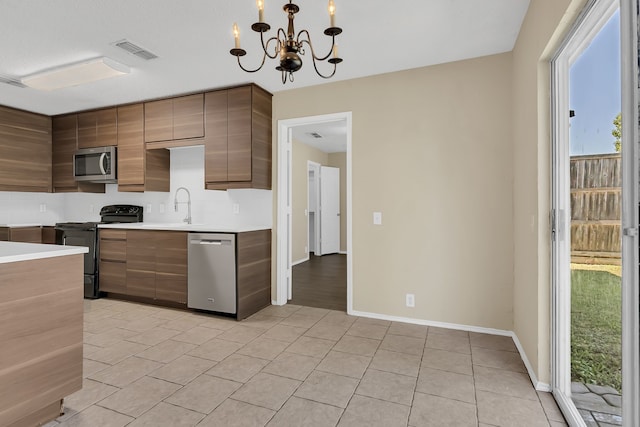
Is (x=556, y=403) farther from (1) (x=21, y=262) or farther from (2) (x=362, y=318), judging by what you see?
(1) (x=21, y=262)

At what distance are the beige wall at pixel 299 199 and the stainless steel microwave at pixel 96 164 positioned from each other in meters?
2.88

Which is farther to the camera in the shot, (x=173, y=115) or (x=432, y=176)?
(x=173, y=115)

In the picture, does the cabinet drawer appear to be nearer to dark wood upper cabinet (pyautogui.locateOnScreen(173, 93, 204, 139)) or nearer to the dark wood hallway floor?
dark wood upper cabinet (pyautogui.locateOnScreen(173, 93, 204, 139))

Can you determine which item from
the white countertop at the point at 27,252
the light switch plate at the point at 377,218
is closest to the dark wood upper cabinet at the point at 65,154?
the white countertop at the point at 27,252

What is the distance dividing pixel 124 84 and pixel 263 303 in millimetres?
2835

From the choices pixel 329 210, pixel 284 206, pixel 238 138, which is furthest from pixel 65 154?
pixel 329 210

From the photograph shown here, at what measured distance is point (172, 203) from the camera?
14.4ft

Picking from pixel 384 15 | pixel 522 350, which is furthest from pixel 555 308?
pixel 384 15

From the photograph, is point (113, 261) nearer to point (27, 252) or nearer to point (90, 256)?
point (90, 256)

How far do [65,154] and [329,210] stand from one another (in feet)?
15.9

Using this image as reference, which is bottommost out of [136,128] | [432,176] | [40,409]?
[40,409]

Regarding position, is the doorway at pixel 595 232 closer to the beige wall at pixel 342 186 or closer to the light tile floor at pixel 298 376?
the light tile floor at pixel 298 376

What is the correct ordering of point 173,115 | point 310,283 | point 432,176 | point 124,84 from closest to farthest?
1. point 432,176
2. point 124,84
3. point 173,115
4. point 310,283

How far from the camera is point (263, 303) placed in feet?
11.9
